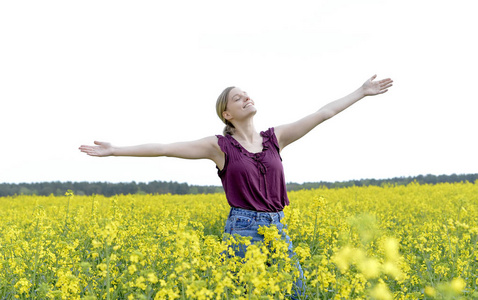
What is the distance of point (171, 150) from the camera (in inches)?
151

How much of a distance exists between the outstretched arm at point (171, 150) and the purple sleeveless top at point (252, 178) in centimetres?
13

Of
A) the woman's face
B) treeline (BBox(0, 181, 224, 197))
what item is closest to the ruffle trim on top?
the woman's face

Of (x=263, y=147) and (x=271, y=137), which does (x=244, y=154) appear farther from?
(x=271, y=137)

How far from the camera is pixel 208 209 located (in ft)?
33.0

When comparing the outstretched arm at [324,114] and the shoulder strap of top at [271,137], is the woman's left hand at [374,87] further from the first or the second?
the shoulder strap of top at [271,137]

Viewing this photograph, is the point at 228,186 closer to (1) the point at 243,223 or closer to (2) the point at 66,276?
(1) the point at 243,223

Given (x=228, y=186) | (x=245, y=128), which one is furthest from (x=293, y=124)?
(x=228, y=186)

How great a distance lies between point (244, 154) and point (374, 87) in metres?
1.73

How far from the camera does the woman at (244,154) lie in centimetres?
362

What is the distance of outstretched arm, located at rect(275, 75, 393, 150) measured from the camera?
4.21 meters

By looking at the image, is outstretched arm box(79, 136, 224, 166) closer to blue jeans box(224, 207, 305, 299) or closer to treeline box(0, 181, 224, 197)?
blue jeans box(224, 207, 305, 299)

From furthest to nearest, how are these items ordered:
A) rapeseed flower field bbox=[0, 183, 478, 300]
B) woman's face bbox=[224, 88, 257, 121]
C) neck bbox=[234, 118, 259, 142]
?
neck bbox=[234, 118, 259, 142]
woman's face bbox=[224, 88, 257, 121]
rapeseed flower field bbox=[0, 183, 478, 300]

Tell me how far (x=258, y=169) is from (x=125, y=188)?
19508 mm

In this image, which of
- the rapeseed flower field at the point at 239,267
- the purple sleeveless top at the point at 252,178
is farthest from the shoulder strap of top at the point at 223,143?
the rapeseed flower field at the point at 239,267
